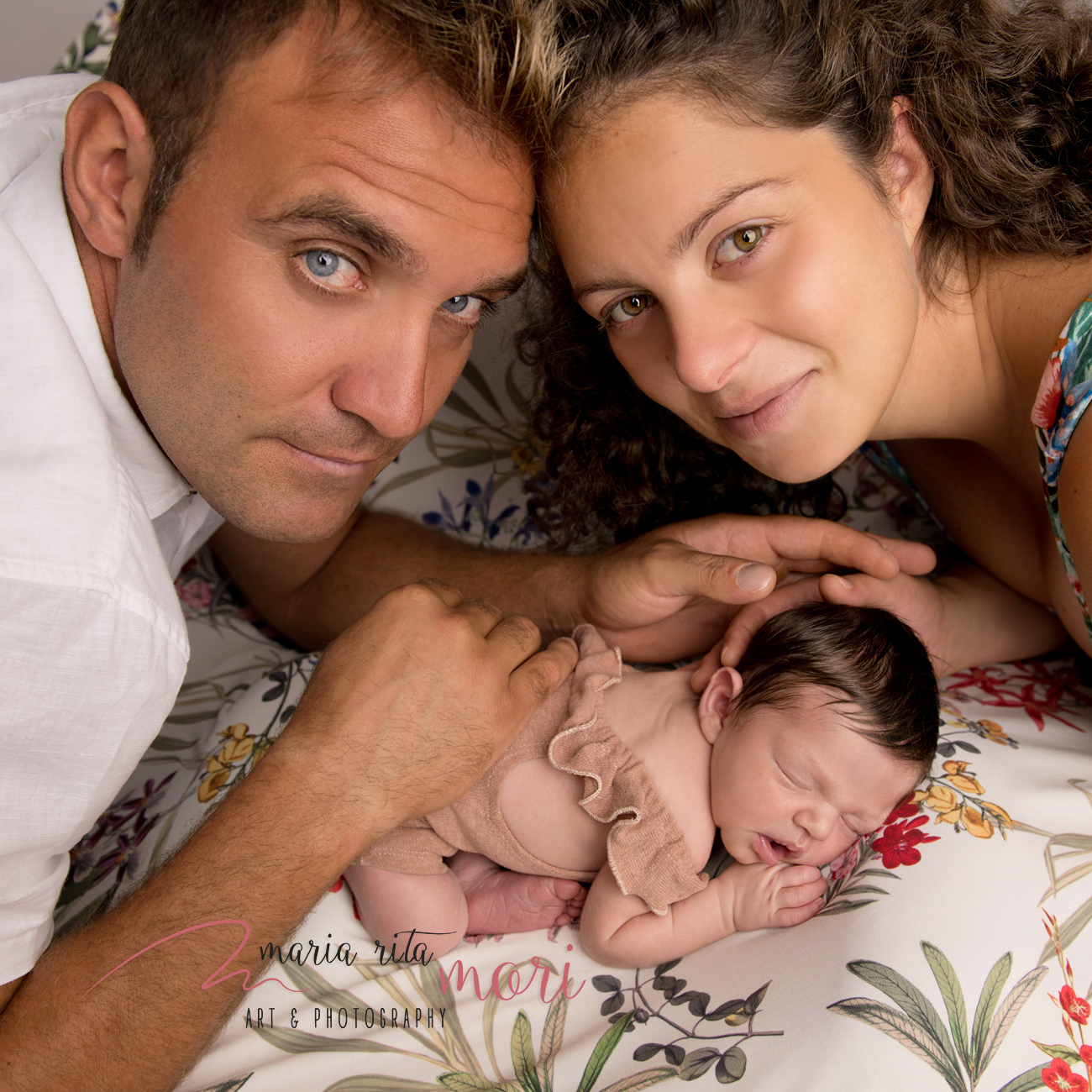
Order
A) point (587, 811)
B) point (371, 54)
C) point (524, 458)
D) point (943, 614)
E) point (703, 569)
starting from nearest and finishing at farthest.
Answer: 1. point (371, 54)
2. point (587, 811)
3. point (703, 569)
4. point (943, 614)
5. point (524, 458)

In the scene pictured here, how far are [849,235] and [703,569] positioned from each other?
0.62 meters

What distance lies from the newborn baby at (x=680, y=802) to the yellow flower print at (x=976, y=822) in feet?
0.32

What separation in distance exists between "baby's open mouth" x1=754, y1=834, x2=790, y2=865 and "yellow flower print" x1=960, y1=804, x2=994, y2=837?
0.28 m

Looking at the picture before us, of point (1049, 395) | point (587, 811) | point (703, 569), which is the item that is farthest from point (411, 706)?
point (1049, 395)

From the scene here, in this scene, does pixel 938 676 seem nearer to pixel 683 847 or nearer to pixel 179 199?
pixel 683 847

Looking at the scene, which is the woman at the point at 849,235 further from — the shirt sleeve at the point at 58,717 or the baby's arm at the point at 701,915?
the shirt sleeve at the point at 58,717

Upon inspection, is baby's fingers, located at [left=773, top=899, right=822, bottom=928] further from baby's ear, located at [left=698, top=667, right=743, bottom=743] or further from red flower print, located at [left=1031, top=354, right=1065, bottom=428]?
red flower print, located at [left=1031, top=354, right=1065, bottom=428]

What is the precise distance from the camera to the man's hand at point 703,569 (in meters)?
1.63

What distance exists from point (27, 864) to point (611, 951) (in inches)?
33.3

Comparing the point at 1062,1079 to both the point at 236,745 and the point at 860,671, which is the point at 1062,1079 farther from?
the point at 236,745

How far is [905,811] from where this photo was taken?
1440 millimetres

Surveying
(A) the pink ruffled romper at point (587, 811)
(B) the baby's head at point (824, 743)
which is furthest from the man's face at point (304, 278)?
(B) the baby's head at point (824, 743)

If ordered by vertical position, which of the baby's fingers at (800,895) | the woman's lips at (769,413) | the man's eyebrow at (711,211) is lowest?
the baby's fingers at (800,895)

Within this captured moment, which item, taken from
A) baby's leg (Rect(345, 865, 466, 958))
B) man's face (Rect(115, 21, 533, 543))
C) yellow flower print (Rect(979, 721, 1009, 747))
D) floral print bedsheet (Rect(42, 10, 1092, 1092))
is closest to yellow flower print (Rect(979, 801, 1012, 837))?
floral print bedsheet (Rect(42, 10, 1092, 1092))
